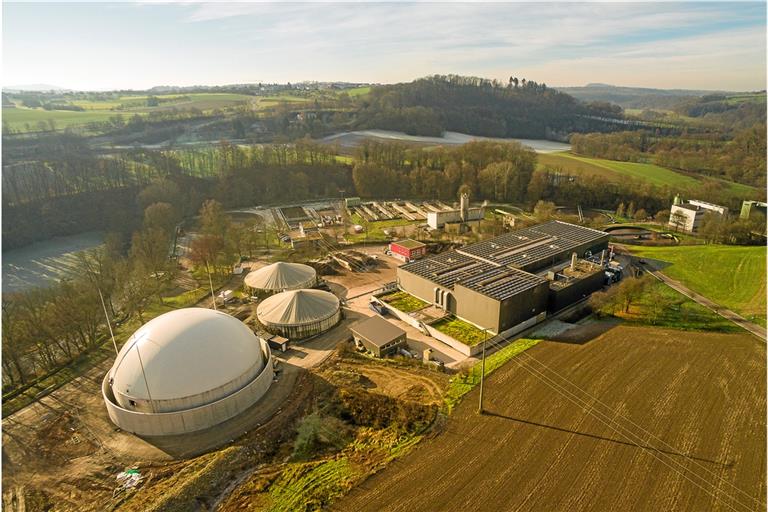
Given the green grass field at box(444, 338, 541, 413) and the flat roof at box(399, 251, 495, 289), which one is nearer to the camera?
the green grass field at box(444, 338, 541, 413)

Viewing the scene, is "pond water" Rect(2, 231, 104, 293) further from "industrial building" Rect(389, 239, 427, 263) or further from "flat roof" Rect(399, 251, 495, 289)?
"flat roof" Rect(399, 251, 495, 289)

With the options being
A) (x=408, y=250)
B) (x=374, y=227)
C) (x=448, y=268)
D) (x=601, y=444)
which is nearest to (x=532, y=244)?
(x=448, y=268)

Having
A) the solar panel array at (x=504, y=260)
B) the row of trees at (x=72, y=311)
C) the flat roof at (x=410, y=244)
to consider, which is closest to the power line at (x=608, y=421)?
the solar panel array at (x=504, y=260)

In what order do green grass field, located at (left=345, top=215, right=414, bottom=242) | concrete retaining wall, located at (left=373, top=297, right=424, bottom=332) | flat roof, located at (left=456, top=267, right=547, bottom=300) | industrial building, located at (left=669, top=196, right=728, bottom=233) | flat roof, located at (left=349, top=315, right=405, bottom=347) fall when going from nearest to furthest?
flat roof, located at (left=349, top=315, right=405, bottom=347) → flat roof, located at (left=456, top=267, right=547, bottom=300) → concrete retaining wall, located at (left=373, top=297, right=424, bottom=332) → green grass field, located at (left=345, top=215, right=414, bottom=242) → industrial building, located at (left=669, top=196, right=728, bottom=233)

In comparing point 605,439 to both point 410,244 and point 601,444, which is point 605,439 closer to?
point 601,444

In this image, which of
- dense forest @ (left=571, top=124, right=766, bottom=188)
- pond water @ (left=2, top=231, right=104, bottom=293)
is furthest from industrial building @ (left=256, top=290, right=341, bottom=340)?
dense forest @ (left=571, top=124, right=766, bottom=188)

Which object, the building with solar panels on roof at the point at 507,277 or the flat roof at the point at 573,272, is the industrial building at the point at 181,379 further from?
the flat roof at the point at 573,272

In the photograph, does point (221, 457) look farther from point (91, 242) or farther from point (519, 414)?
point (91, 242)
